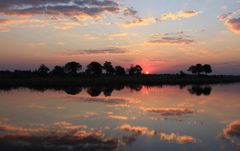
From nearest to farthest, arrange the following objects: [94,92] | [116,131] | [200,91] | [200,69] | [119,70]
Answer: [116,131]
[94,92]
[200,91]
[119,70]
[200,69]

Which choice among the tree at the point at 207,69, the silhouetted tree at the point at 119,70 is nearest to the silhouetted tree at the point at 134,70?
the silhouetted tree at the point at 119,70

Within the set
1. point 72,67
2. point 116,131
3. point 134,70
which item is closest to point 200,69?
point 134,70

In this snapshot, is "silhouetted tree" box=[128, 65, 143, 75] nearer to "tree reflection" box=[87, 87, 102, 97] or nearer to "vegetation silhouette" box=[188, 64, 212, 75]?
"vegetation silhouette" box=[188, 64, 212, 75]

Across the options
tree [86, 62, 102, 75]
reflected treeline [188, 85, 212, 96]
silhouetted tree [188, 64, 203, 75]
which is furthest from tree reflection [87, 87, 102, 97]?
silhouetted tree [188, 64, 203, 75]

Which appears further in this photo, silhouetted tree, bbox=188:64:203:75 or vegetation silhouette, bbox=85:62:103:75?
silhouetted tree, bbox=188:64:203:75

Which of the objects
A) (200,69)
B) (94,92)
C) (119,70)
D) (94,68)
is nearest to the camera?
(94,92)

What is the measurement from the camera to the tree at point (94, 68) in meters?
109

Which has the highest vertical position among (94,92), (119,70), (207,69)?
(207,69)

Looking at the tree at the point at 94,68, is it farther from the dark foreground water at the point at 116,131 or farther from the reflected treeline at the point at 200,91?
the dark foreground water at the point at 116,131

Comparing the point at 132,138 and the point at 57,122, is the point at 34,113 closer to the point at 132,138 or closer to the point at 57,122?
the point at 57,122

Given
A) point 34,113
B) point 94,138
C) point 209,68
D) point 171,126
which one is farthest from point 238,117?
point 209,68

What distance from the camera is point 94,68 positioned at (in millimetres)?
108562

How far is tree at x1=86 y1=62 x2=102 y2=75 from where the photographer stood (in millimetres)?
108750

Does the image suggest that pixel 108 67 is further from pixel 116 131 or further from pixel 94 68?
pixel 116 131
